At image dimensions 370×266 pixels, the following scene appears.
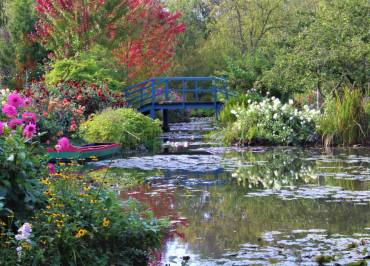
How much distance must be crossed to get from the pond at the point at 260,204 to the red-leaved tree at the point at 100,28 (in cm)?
1160

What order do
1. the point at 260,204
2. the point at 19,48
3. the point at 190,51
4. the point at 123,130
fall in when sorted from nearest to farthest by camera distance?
the point at 260,204, the point at 123,130, the point at 19,48, the point at 190,51

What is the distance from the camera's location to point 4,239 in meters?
6.62

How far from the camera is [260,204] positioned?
11203 mm

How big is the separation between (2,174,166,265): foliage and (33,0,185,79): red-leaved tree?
21.6m

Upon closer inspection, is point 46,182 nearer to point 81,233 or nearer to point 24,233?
point 81,233

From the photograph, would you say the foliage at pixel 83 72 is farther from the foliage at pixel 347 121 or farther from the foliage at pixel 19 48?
the foliage at pixel 347 121

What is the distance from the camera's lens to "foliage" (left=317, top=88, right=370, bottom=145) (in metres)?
20.5

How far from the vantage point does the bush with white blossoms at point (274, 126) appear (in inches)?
854

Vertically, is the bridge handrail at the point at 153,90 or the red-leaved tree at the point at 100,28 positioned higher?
the red-leaved tree at the point at 100,28

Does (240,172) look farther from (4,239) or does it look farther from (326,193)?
(4,239)

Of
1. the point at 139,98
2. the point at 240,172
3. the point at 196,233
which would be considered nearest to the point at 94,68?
the point at 139,98

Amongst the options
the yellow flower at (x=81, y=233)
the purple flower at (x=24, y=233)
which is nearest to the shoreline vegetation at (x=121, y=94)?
the purple flower at (x=24, y=233)

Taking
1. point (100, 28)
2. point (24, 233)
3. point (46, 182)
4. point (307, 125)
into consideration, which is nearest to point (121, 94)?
point (100, 28)

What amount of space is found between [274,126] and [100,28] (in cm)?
1044
